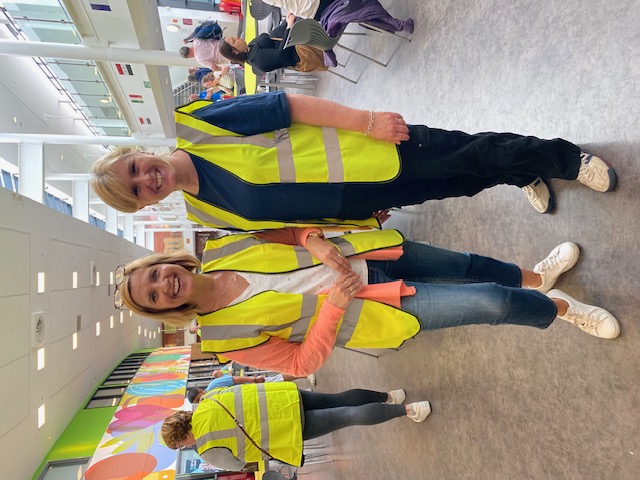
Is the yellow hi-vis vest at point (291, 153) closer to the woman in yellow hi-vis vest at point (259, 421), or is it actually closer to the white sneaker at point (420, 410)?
the woman in yellow hi-vis vest at point (259, 421)

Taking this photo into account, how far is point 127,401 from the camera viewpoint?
622 centimetres

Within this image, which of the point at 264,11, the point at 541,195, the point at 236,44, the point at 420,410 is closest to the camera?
the point at 541,195

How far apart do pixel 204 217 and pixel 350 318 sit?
738mm

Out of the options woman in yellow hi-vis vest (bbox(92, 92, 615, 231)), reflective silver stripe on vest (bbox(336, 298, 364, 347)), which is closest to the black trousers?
woman in yellow hi-vis vest (bbox(92, 92, 615, 231))

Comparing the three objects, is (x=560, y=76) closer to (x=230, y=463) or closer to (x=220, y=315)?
(x=220, y=315)

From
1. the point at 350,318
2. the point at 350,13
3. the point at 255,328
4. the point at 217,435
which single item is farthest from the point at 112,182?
the point at 350,13

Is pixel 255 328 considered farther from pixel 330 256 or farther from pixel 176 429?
pixel 176 429

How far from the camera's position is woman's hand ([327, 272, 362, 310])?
150cm

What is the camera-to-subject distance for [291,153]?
1581 millimetres

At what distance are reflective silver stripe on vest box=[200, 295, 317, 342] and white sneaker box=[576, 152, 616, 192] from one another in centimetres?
119

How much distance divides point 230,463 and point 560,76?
2.81 m

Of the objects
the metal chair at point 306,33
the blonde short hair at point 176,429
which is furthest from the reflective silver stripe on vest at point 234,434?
the metal chair at point 306,33

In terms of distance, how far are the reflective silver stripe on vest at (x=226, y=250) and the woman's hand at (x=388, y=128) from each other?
2.05ft

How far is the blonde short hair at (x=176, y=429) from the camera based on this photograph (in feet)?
9.41
